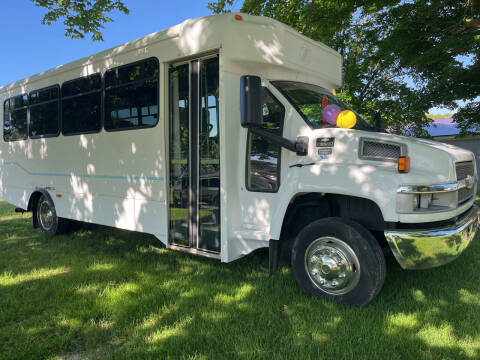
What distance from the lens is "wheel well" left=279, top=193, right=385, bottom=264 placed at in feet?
11.1

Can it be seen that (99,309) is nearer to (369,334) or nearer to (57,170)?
(369,334)

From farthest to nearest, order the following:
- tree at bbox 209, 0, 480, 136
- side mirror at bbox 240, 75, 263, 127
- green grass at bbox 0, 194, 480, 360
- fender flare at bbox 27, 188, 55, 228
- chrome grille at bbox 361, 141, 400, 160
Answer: tree at bbox 209, 0, 480, 136
fender flare at bbox 27, 188, 55, 228
side mirror at bbox 240, 75, 263, 127
chrome grille at bbox 361, 141, 400, 160
green grass at bbox 0, 194, 480, 360

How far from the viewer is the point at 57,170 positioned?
20.3ft

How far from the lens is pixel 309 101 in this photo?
13.0ft

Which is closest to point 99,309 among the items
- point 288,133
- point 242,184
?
point 242,184

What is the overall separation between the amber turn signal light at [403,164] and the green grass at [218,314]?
4.40 ft

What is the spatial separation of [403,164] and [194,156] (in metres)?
2.41

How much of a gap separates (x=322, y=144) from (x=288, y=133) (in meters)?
0.43

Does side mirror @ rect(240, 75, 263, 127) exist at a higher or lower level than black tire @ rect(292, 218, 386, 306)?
higher

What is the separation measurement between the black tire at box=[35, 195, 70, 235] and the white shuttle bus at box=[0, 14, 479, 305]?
0.90 m

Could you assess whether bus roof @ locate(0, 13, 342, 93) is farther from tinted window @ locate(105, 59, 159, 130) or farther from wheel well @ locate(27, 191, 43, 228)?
wheel well @ locate(27, 191, 43, 228)

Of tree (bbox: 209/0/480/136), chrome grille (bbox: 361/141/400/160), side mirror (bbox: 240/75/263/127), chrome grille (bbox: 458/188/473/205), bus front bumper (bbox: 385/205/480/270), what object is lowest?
bus front bumper (bbox: 385/205/480/270)

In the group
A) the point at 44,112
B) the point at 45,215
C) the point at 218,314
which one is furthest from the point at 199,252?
the point at 44,112

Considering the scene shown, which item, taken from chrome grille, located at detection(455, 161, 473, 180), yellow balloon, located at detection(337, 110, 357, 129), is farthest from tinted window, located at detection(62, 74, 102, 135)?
chrome grille, located at detection(455, 161, 473, 180)
